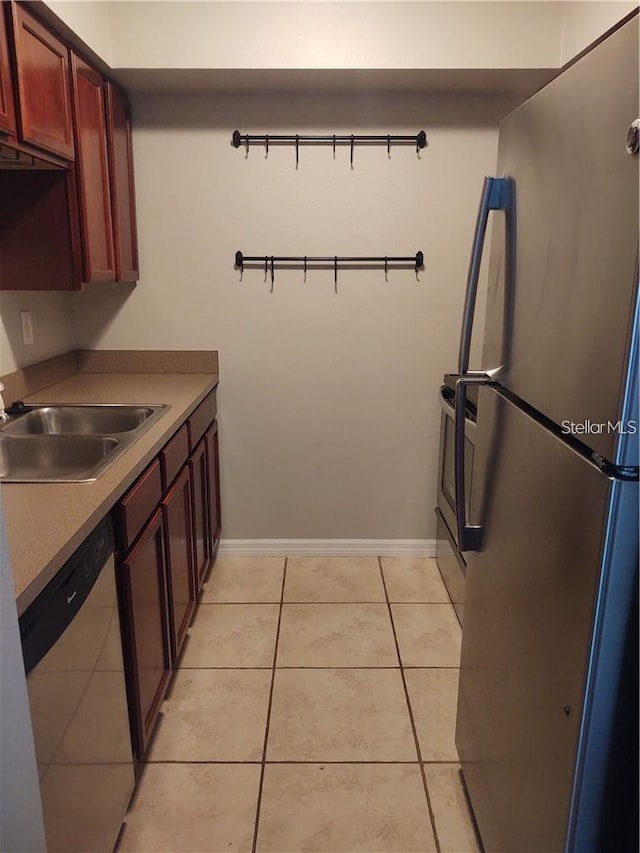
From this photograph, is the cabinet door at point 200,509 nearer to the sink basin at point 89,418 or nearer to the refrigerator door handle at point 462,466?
the sink basin at point 89,418

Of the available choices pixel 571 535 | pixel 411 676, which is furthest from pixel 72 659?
pixel 411 676

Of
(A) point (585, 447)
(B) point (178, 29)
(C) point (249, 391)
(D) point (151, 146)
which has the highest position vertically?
(B) point (178, 29)

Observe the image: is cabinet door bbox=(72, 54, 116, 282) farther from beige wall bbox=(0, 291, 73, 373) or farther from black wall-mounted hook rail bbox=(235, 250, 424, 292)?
black wall-mounted hook rail bbox=(235, 250, 424, 292)

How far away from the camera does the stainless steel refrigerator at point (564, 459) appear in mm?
914

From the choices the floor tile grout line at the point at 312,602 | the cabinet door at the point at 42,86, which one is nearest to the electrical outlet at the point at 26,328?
the cabinet door at the point at 42,86

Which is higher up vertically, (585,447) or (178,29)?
(178,29)

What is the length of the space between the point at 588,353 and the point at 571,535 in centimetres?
30

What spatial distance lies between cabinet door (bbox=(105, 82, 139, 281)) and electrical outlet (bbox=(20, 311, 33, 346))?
1.27 ft

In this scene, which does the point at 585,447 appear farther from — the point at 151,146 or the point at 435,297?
the point at 151,146

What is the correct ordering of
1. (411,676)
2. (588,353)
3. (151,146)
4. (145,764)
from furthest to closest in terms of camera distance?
(151,146) → (411,676) → (145,764) → (588,353)

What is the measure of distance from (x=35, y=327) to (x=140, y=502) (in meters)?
1.27

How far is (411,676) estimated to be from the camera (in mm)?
2293

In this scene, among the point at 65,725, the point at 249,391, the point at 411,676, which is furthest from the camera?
the point at 249,391

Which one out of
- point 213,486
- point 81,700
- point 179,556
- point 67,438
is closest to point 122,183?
point 67,438
